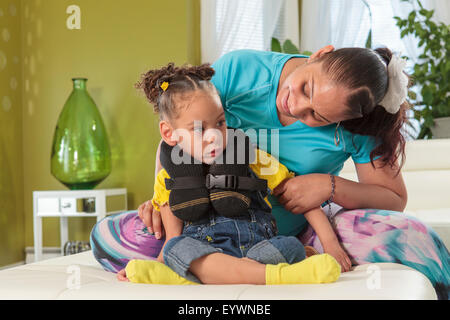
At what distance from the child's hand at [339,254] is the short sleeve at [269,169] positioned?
0.64 feet

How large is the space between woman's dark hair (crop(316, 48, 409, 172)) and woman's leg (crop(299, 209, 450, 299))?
21cm

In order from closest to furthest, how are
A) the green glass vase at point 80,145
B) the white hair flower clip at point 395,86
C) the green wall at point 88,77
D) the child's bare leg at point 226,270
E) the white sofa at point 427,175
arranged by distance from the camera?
the child's bare leg at point 226,270 < the white hair flower clip at point 395,86 < the white sofa at point 427,175 < the green glass vase at point 80,145 < the green wall at point 88,77

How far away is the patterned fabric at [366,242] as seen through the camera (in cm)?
111

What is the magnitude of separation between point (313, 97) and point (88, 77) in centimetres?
249

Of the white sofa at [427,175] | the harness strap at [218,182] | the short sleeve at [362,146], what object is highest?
the short sleeve at [362,146]

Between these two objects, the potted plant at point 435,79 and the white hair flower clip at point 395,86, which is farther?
the potted plant at point 435,79

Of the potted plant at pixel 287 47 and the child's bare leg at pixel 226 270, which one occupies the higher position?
the potted plant at pixel 287 47

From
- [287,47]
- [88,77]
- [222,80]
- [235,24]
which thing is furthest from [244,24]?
[222,80]

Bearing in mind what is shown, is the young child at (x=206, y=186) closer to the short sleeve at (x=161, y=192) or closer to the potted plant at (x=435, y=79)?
the short sleeve at (x=161, y=192)

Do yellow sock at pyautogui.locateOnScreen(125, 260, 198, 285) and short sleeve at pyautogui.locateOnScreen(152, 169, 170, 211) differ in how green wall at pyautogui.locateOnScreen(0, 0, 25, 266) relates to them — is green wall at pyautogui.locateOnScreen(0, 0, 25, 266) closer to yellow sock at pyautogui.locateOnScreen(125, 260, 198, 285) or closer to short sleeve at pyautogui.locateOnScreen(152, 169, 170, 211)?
short sleeve at pyautogui.locateOnScreen(152, 169, 170, 211)

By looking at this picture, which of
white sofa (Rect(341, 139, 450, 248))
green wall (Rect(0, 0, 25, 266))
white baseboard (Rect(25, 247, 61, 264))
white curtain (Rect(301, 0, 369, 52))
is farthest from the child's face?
white curtain (Rect(301, 0, 369, 52))

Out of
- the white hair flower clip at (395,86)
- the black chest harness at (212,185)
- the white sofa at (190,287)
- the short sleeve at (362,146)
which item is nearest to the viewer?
the white sofa at (190,287)

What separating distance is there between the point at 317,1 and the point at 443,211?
1.96 m

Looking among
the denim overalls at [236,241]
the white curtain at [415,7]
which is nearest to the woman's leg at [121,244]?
the denim overalls at [236,241]
